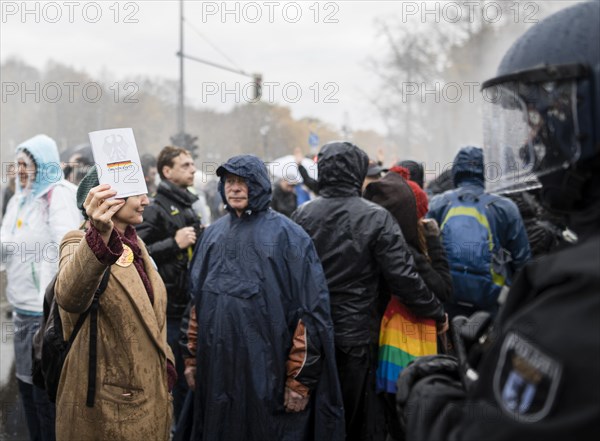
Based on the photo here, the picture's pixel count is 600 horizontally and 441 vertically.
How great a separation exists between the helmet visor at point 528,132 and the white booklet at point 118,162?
Result: 55.6 inches

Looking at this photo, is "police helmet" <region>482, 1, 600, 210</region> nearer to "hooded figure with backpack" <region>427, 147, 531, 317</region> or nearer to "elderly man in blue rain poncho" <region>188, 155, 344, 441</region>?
"elderly man in blue rain poncho" <region>188, 155, 344, 441</region>

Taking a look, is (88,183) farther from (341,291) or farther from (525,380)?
(525,380)

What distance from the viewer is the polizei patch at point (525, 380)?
1158mm

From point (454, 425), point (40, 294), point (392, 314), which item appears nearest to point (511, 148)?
point (454, 425)

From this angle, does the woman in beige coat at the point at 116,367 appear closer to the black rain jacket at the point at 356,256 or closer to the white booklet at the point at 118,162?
the white booklet at the point at 118,162

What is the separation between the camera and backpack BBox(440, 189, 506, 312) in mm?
4762

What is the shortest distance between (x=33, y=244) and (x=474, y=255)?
9.98 ft

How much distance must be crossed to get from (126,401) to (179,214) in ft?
7.65

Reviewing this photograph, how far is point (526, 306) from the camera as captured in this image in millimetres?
1300

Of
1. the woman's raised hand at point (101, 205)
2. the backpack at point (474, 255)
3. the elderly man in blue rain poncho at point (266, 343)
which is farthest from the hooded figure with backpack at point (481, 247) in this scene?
the woman's raised hand at point (101, 205)

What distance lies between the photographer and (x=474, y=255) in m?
4.77

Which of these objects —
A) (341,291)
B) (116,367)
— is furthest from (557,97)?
(341,291)

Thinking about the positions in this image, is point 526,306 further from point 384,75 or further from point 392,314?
point 384,75

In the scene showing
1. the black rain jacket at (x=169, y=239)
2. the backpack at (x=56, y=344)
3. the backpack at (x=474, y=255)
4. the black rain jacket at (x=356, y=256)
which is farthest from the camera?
the black rain jacket at (x=169, y=239)
